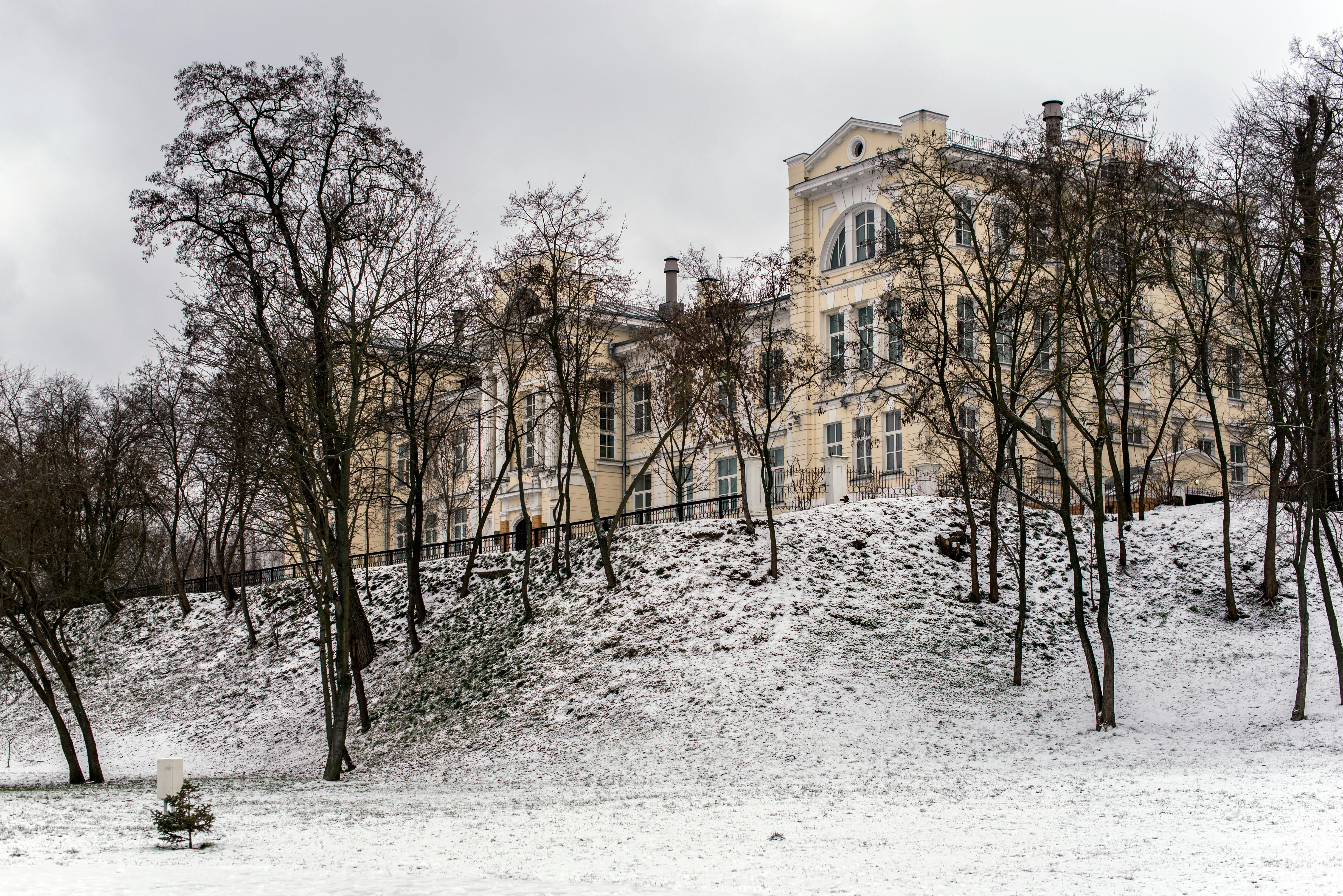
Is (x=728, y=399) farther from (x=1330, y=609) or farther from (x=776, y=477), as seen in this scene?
(x=1330, y=609)

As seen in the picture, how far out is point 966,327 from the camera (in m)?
31.8

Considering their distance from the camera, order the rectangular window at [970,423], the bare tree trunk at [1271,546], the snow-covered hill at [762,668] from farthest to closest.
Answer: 1. the rectangular window at [970,423]
2. the bare tree trunk at [1271,546]
3. the snow-covered hill at [762,668]

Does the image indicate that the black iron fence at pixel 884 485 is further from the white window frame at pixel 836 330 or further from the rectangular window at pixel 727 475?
the rectangular window at pixel 727 475

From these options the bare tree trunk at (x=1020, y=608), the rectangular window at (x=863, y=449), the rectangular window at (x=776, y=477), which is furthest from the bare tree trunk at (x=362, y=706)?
the rectangular window at (x=863, y=449)

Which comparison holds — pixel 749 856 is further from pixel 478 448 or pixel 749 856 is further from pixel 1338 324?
pixel 478 448

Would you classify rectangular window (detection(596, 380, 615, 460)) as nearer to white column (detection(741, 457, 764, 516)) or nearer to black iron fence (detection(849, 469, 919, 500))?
white column (detection(741, 457, 764, 516))

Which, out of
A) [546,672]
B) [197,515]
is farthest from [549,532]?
[546,672]

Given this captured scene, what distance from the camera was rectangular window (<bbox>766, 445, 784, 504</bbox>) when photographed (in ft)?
91.5

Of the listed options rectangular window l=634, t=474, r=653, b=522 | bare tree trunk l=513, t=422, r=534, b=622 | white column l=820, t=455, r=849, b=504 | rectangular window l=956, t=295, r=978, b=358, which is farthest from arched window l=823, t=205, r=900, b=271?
bare tree trunk l=513, t=422, r=534, b=622

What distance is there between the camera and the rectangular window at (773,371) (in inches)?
1082

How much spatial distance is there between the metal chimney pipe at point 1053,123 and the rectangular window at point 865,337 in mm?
5151

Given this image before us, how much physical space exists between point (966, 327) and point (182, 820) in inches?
988

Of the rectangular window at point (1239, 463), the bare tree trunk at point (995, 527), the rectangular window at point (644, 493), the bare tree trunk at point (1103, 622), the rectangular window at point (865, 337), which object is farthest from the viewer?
the rectangular window at point (644, 493)

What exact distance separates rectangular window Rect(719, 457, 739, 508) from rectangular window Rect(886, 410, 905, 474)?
7368 millimetres
